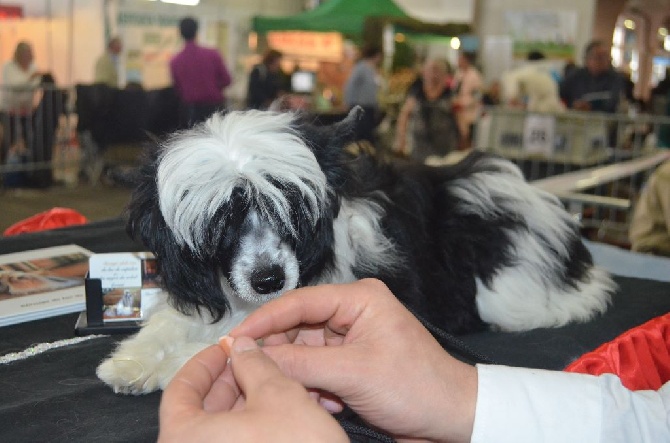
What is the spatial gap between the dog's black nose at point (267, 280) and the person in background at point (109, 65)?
10.5 meters

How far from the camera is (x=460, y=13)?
18531 mm

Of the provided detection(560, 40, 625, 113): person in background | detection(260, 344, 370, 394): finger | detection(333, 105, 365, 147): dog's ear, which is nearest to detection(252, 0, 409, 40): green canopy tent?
detection(560, 40, 625, 113): person in background

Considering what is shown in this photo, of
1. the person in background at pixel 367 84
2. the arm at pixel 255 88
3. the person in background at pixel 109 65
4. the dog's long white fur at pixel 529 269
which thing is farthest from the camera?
the person in background at pixel 109 65

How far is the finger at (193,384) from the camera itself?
3.12 feet

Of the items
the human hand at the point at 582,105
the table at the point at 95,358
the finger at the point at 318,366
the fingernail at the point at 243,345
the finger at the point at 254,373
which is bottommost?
the table at the point at 95,358

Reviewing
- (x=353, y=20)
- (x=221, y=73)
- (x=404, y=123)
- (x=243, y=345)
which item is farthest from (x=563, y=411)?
(x=353, y=20)

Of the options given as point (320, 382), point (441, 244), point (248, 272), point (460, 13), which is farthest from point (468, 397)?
point (460, 13)

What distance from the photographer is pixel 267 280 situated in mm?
1979

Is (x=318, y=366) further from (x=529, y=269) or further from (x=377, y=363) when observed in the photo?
(x=529, y=269)

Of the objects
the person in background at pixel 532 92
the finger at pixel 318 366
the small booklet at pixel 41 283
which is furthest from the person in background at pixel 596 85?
the finger at pixel 318 366

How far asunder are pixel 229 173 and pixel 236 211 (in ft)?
0.39

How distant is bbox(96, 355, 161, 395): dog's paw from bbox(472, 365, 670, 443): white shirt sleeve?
2.79 ft

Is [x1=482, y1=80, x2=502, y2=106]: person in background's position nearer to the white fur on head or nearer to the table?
the table

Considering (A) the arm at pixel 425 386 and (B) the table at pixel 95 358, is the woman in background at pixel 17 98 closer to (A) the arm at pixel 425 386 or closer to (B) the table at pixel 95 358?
(B) the table at pixel 95 358
